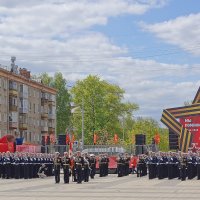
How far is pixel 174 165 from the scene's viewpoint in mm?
37750

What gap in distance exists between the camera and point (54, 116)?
11375 cm

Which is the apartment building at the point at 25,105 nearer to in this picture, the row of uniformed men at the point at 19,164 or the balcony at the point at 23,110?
the balcony at the point at 23,110

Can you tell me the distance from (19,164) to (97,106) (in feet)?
187

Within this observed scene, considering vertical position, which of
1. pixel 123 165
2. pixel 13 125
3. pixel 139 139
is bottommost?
pixel 123 165

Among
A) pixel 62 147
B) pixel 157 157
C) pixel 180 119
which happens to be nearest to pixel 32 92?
pixel 62 147

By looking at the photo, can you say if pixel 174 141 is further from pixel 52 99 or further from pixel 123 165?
pixel 52 99

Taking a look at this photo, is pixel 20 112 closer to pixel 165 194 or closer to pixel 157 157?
pixel 157 157

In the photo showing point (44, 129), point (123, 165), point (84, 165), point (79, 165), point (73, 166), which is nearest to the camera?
point (79, 165)

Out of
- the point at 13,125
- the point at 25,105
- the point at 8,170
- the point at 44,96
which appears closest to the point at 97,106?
the point at 25,105

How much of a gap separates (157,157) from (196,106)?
848 centimetres

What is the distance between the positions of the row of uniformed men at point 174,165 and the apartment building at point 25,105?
5010cm

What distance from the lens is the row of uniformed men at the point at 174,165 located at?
3612 cm

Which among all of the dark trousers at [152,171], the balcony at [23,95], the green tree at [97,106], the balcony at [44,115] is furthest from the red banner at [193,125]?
the balcony at [44,115]

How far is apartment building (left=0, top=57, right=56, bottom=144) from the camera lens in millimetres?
88125
